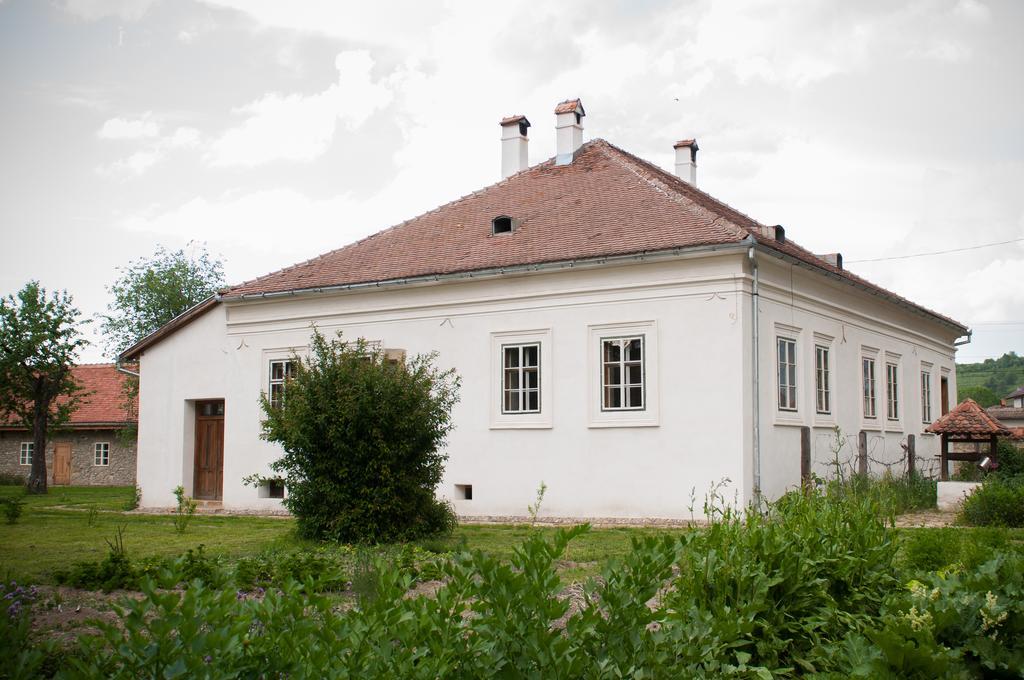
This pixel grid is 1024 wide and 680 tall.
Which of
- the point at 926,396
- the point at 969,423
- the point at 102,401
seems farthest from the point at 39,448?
the point at 969,423

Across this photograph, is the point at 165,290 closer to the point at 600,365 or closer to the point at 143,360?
the point at 143,360

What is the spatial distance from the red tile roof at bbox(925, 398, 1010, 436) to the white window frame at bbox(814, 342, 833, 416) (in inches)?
80.9

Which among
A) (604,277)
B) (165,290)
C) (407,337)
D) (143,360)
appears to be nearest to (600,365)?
(604,277)

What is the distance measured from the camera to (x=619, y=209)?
19.6 meters

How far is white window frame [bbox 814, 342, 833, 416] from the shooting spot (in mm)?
19812

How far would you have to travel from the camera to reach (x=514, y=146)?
79.6ft

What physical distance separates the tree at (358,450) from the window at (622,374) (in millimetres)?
5752

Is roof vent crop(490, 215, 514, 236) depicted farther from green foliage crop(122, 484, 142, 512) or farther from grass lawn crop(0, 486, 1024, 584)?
green foliage crop(122, 484, 142, 512)

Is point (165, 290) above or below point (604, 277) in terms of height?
above

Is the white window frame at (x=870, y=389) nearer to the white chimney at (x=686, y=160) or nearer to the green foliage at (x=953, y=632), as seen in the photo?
the white chimney at (x=686, y=160)

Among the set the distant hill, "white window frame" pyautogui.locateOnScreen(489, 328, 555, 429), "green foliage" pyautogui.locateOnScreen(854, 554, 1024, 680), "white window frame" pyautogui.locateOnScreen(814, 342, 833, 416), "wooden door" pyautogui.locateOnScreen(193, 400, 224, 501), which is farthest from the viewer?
the distant hill

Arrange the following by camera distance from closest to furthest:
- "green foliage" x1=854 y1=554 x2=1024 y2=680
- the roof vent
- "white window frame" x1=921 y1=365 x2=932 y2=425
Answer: "green foliage" x1=854 y1=554 x2=1024 y2=680 < the roof vent < "white window frame" x1=921 y1=365 x2=932 y2=425

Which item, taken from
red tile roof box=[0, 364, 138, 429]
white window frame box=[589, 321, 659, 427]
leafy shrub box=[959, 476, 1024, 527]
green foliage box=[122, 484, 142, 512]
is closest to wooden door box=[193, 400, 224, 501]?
green foliage box=[122, 484, 142, 512]

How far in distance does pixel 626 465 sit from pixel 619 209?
5247 millimetres
